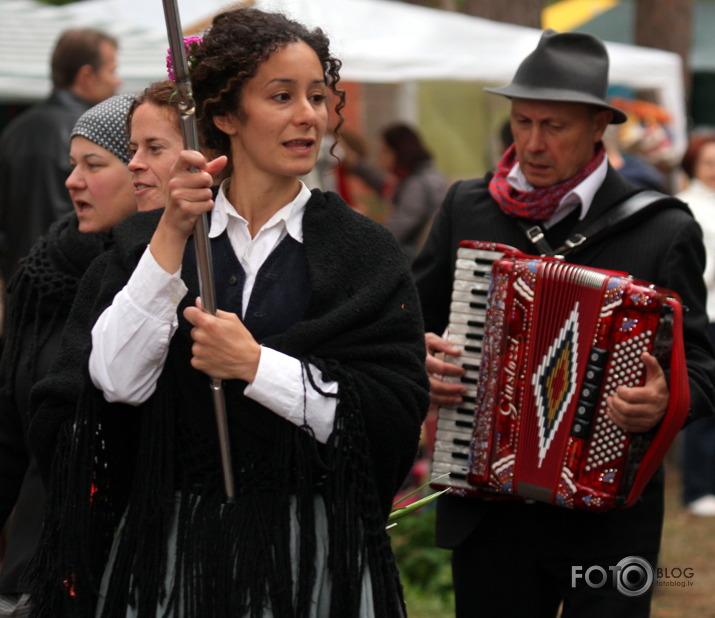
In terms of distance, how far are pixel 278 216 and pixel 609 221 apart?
112 centimetres

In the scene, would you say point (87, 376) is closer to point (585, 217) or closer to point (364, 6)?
point (585, 217)

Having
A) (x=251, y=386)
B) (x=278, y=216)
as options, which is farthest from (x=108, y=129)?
(x=251, y=386)

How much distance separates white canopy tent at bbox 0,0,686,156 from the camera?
7.76 m

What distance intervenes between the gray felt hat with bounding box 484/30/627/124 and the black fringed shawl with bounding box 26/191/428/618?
1.08 metres

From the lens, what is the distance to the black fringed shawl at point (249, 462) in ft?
7.77

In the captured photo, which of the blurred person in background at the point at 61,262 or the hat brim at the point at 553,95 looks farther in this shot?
the hat brim at the point at 553,95

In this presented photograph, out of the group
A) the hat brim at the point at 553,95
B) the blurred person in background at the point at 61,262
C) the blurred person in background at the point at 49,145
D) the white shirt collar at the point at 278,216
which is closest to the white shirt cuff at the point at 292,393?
the white shirt collar at the point at 278,216

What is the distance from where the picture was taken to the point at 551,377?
3178mm

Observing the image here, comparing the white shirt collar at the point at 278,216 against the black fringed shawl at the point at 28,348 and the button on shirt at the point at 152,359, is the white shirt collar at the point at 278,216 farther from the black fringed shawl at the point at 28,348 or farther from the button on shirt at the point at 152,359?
the black fringed shawl at the point at 28,348

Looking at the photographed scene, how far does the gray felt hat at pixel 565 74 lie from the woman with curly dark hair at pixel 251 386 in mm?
1027

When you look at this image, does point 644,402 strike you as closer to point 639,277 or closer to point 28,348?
point 639,277

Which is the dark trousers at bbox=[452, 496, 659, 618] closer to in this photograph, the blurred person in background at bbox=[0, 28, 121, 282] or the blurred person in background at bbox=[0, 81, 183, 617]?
the blurred person in background at bbox=[0, 81, 183, 617]

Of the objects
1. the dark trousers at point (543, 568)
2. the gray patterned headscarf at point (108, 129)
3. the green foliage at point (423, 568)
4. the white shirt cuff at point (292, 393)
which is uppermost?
the gray patterned headscarf at point (108, 129)

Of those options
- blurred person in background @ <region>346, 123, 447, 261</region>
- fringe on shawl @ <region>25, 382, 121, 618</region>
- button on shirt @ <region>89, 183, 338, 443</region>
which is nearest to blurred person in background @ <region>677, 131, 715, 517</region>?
blurred person in background @ <region>346, 123, 447, 261</region>
